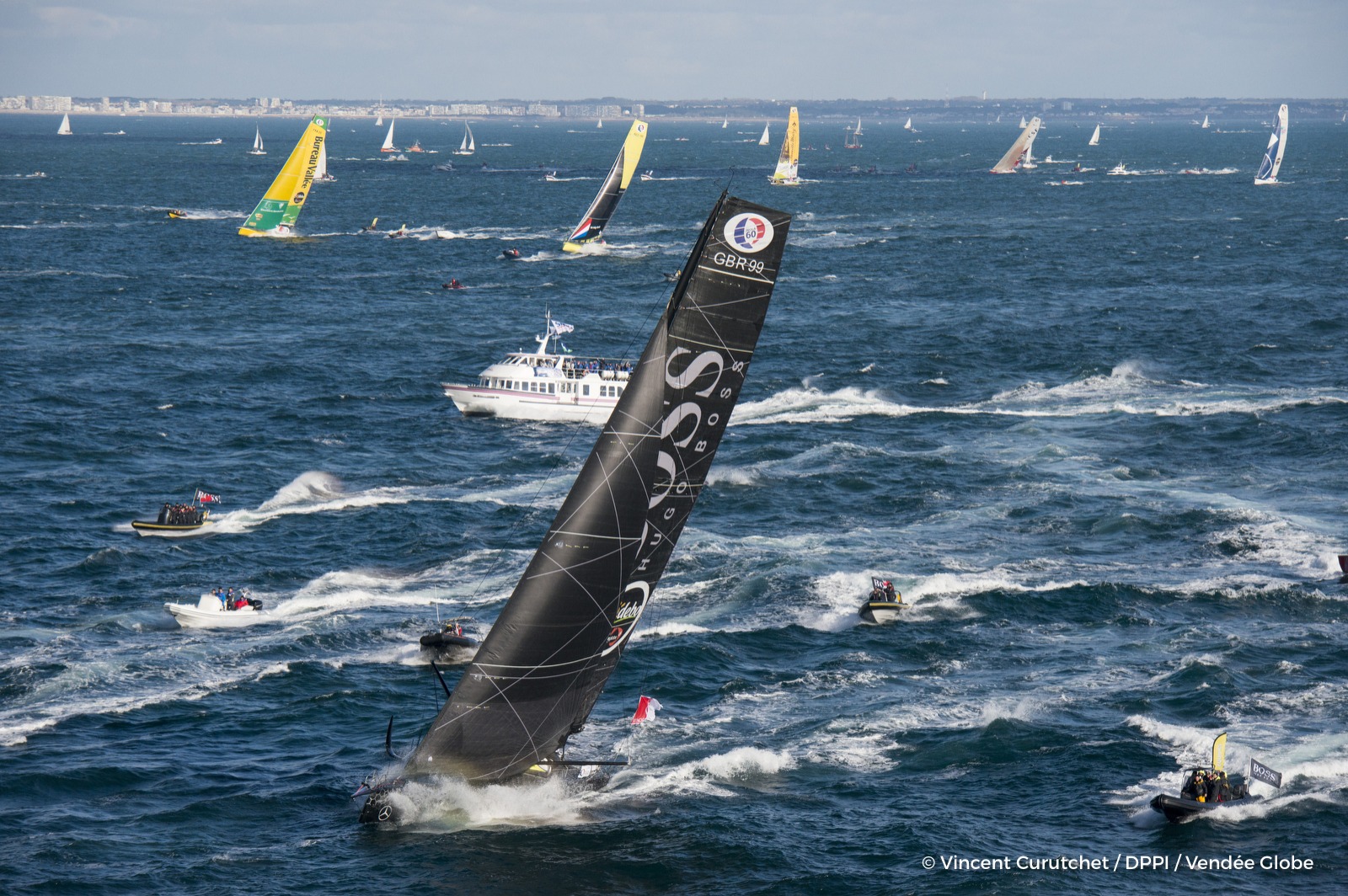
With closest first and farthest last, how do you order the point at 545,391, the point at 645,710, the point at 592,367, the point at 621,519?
the point at 621,519 < the point at 645,710 < the point at 545,391 < the point at 592,367

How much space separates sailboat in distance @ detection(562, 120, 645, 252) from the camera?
454 feet

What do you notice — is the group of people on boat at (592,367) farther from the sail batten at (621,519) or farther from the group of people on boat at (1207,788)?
the group of people on boat at (1207,788)

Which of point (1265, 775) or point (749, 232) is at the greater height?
point (749, 232)

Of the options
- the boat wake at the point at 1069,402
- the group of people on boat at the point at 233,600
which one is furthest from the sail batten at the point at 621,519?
the boat wake at the point at 1069,402

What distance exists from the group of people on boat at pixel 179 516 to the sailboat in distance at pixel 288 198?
104821mm

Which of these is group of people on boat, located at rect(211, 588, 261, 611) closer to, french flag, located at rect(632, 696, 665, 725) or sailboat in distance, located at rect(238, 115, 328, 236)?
french flag, located at rect(632, 696, 665, 725)

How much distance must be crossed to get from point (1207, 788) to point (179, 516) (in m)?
40.9

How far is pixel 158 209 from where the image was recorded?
182 meters

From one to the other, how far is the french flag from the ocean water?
0.47 metres

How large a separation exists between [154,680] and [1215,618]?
34.7 m

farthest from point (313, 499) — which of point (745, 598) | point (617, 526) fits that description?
point (617, 526)

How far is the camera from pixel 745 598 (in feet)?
170

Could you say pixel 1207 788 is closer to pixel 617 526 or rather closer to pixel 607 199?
pixel 617 526

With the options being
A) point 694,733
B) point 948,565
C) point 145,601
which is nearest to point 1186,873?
point 694,733
